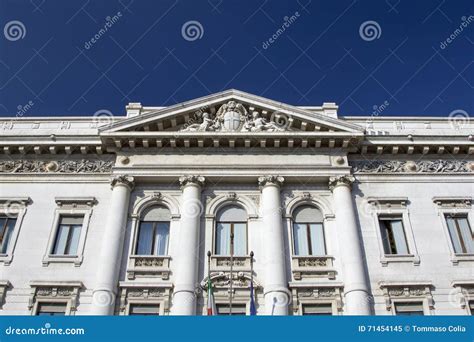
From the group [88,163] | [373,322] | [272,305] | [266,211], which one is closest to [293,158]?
[266,211]

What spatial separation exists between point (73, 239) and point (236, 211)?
6.94 meters

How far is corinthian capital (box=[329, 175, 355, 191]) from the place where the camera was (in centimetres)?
2172

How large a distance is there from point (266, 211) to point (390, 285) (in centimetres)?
568

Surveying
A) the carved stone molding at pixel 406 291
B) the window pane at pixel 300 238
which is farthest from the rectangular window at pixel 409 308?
the window pane at pixel 300 238

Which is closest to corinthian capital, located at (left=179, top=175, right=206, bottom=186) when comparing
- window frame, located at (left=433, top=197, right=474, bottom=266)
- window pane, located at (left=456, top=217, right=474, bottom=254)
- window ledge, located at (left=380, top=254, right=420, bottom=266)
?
window ledge, located at (left=380, top=254, right=420, bottom=266)

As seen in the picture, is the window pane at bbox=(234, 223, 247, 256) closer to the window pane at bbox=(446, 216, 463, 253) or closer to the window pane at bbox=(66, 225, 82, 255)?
the window pane at bbox=(66, 225, 82, 255)

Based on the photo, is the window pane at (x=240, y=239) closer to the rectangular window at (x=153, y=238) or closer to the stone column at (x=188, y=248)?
the stone column at (x=188, y=248)

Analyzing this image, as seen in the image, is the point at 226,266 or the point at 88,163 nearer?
the point at 226,266

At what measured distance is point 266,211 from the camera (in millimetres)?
20938

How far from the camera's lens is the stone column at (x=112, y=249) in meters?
18.4

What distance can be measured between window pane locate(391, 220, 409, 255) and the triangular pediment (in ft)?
14.3

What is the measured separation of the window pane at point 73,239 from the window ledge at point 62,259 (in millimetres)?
434

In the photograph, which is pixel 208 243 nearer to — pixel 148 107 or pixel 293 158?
pixel 293 158

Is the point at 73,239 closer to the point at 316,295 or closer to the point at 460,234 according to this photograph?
the point at 316,295
